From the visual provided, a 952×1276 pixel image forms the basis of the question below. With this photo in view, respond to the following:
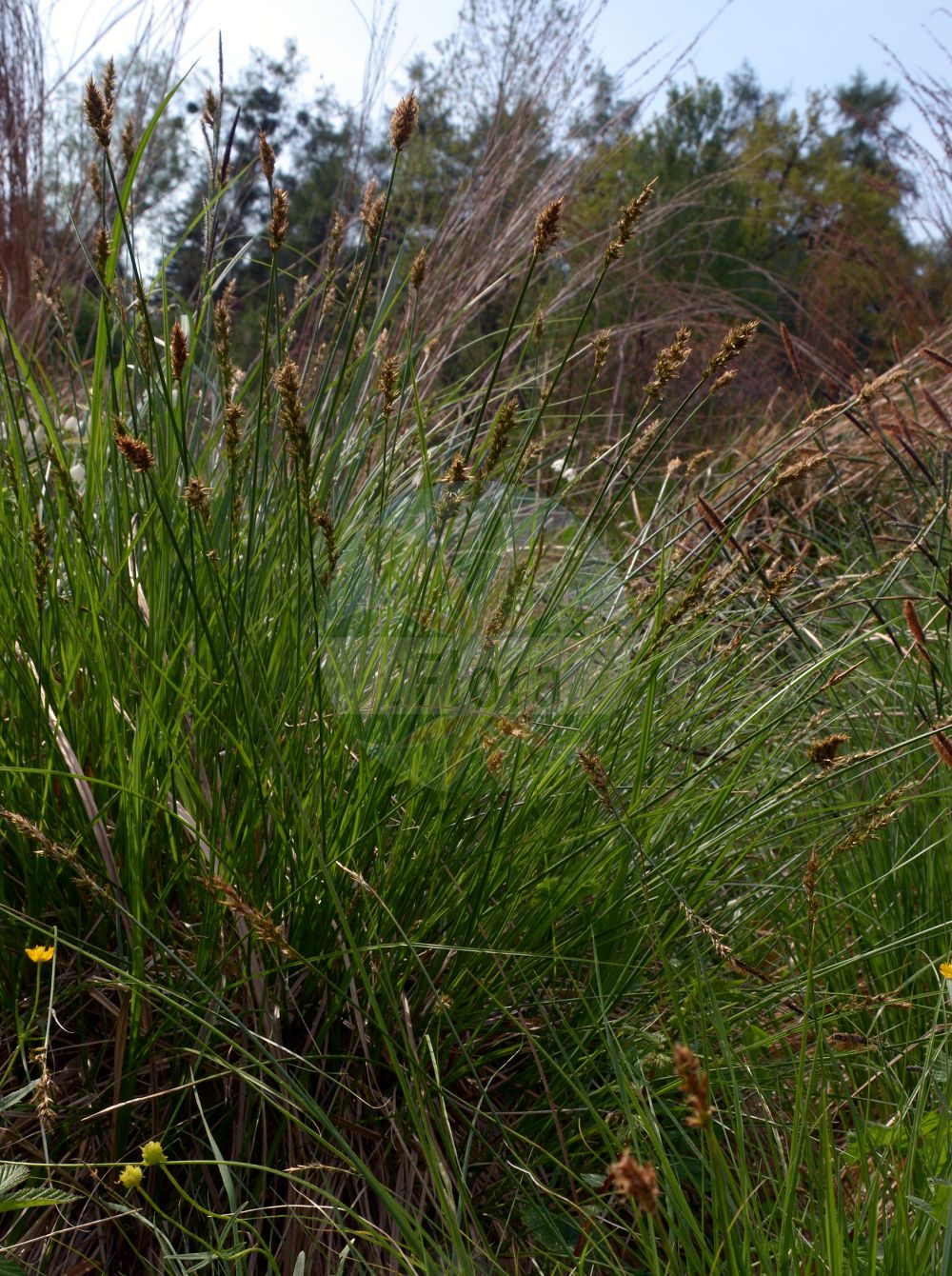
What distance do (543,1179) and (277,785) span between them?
1.81ft

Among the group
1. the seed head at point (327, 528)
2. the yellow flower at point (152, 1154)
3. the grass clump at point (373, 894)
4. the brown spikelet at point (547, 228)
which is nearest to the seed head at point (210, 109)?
the grass clump at point (373, 894)

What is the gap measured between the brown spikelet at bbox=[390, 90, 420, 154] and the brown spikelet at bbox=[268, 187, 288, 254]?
13cm

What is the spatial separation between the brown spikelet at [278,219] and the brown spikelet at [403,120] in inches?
5.3

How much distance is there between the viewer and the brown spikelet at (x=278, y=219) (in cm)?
112

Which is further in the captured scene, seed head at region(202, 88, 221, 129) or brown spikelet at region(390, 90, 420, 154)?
seed head at region(202, 88, 221, 129)

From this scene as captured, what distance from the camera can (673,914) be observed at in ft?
4.29

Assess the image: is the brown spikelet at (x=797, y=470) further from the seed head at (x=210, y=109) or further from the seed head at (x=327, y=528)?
the seed head at (x=210, y=109)

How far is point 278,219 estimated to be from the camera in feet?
3.68

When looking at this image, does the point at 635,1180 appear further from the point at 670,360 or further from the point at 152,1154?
the point at 670,360

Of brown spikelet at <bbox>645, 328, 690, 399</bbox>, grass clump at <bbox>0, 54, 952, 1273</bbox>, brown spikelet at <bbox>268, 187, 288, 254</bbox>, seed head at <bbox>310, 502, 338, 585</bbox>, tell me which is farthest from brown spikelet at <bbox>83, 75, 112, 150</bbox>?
brown spikelet at <bbox>645, 328, 690, 399</bbox>

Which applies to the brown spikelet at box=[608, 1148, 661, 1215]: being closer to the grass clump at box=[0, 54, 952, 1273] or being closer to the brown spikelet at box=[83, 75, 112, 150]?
the grass clump at box=[0, 54, 952, 1273]

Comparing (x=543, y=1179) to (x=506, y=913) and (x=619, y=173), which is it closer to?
(x=506, y=913)

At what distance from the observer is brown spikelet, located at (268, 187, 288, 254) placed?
3.66ft

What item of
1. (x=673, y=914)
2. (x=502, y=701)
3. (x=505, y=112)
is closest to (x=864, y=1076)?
(x=673, y=914)
